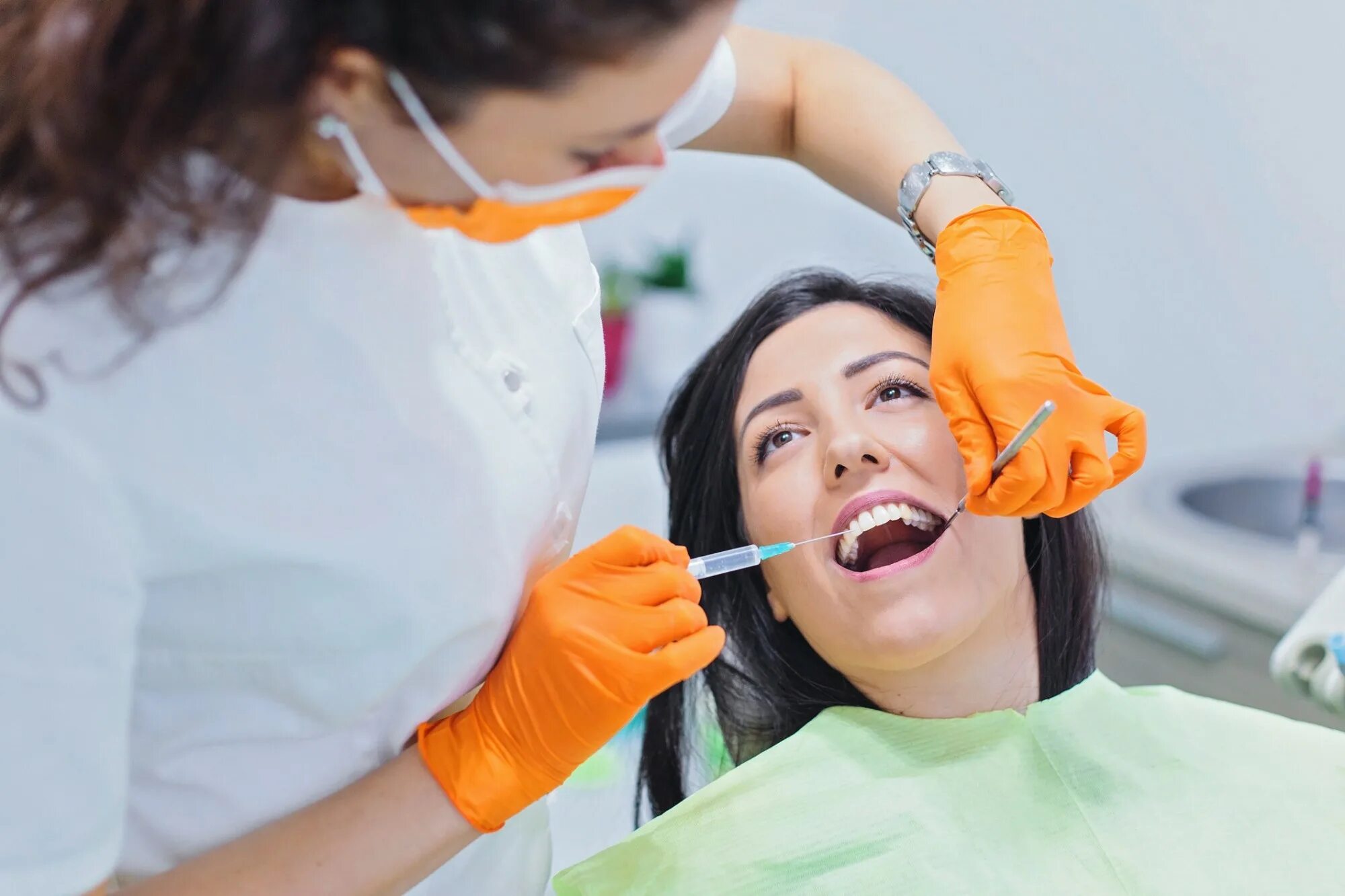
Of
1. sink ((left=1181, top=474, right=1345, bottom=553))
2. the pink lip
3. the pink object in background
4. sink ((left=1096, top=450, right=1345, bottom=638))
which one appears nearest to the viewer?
the pink lip

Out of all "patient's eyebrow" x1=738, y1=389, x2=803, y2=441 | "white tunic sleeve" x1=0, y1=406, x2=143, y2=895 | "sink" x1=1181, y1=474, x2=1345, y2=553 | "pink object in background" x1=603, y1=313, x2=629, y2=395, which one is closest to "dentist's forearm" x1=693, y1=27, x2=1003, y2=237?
"patient's eyebrow" x1=738, y1=389, x2=803, y2=441

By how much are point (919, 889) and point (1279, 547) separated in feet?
3.34

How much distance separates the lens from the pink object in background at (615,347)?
2.39 metres

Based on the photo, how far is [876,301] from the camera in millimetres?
1538

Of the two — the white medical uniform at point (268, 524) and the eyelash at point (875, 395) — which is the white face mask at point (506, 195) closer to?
the white medical uniform at point (268, 524)

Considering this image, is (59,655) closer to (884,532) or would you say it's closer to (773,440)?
(773,440)

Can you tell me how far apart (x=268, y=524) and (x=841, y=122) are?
2.78 feet

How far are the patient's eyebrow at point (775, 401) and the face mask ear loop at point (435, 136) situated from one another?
2.34 feet

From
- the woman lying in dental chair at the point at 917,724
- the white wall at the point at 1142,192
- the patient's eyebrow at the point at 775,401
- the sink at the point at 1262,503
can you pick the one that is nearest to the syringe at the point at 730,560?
the woman lying in dental chair at the point at 917,724

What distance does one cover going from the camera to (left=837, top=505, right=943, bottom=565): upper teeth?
51.6 inches

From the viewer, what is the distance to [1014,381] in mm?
1197

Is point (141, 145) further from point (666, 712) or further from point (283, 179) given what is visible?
point (666, 712)

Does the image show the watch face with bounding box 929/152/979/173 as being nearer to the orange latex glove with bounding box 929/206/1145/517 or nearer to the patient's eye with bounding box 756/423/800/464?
the orange latex glove with bounding box 929/206/1145/517

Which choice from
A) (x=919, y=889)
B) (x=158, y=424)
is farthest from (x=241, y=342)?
(x=919, y=889)
